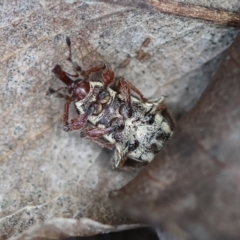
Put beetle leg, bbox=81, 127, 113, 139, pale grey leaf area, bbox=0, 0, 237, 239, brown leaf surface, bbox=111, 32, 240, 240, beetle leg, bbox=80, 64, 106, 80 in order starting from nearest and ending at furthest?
brown leaf surface, bbox=111, 32, 240, 240, pale grey leaf area, bbox=0, 0, 237, 239, beetle leg, bbox=80, 64, 106, 80, beetle leg, bbox=81, 127, 113, 139

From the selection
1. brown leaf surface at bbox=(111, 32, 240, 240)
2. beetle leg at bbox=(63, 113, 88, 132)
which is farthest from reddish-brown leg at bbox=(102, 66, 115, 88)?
brown leaf surface at bbox=(111, 32, 240, 240)

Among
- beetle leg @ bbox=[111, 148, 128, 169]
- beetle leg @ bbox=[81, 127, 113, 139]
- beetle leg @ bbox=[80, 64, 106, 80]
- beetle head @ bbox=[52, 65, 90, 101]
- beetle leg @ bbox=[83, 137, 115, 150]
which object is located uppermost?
beetle leg @ bbox=[80, 64, 106, 80]

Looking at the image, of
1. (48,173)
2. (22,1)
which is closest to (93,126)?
(48,173)

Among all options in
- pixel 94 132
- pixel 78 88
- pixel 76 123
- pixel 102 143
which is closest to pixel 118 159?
pixel 102 143

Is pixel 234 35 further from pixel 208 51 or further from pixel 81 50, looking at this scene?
pixel 81 50

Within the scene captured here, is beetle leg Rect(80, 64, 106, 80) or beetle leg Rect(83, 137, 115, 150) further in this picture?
beetle leg Rect(83, 137, 115, 150)

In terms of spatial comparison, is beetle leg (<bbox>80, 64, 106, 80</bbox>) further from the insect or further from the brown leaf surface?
the brown leaf surface
